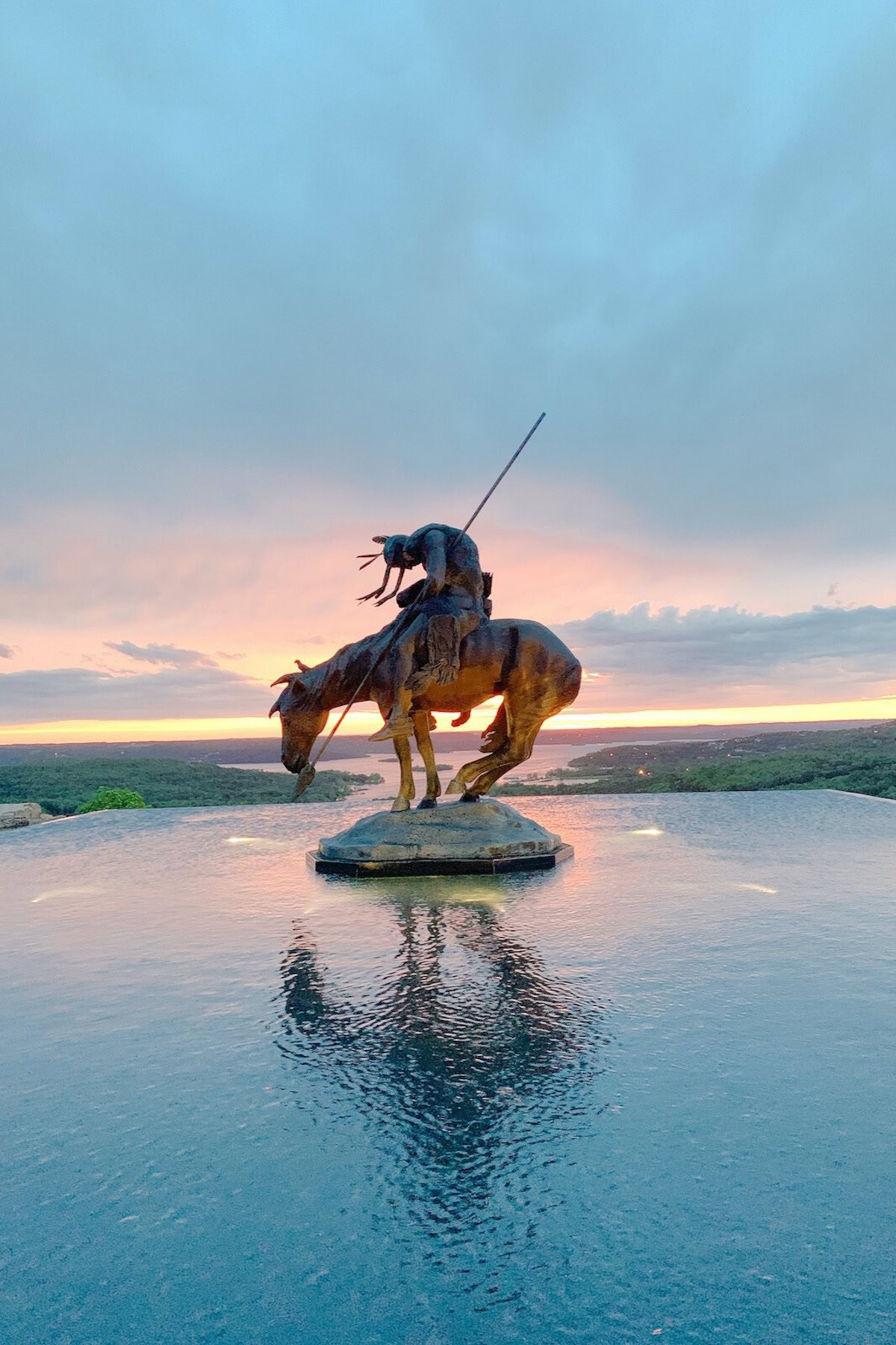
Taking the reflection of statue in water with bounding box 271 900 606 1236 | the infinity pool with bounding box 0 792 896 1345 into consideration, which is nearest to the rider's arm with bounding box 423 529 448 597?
the infinity pool with bounding box 0 792 896 1345

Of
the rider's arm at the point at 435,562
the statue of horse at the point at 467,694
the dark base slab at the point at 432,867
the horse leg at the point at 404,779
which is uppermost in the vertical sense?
the rider's arm at the point at 435,562

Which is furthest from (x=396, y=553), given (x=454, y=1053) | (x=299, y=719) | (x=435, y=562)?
(x=454, y=1053)

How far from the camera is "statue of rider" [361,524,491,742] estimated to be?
29.2 feet

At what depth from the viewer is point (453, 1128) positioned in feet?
9.84

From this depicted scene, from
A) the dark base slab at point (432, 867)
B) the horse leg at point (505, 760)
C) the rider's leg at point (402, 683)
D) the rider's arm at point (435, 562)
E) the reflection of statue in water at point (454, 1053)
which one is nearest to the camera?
the reflection of statue in water at point (454, 1053)

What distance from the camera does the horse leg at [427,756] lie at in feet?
32.4

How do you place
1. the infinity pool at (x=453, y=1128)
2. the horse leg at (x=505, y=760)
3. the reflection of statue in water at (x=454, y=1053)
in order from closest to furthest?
the infinity pool at (x=453, y=1128)
the reflection of statue in water at (x=454, y=1053)
the horse leg at (x=505, y=760)

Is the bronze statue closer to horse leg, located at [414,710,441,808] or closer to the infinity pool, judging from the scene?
horse leg, located at [414,710,441,808]

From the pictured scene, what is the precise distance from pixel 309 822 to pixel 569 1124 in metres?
11.8

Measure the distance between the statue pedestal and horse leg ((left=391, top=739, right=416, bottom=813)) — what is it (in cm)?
30

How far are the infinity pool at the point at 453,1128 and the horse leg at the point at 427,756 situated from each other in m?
3.42

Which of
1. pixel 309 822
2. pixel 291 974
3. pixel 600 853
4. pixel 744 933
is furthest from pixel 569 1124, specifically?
pixel 309 822

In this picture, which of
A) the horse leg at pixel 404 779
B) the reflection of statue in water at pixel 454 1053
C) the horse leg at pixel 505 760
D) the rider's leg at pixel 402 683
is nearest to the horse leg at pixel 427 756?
the horse leg at pixel 404 779

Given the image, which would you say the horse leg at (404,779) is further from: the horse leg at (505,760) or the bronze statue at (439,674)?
the horse leg at (505,760)
